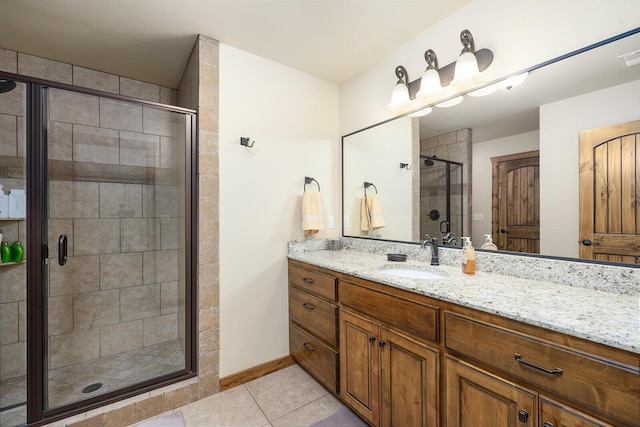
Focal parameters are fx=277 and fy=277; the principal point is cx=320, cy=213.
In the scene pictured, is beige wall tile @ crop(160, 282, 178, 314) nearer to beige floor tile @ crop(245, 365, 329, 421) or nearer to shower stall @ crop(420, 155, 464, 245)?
beige floor tile @ crop(245, 365, 329, 421)

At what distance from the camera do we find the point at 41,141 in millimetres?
1528

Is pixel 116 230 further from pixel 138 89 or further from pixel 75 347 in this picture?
pixel 138 89

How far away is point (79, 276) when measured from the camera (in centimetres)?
212

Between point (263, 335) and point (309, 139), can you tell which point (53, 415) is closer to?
point (263, 335)

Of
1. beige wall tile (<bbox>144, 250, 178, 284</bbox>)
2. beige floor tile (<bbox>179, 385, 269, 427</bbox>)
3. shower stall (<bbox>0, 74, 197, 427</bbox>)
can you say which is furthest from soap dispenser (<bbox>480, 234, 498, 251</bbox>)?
beige wall tile (<bbox>144, 250, 178, 284</bbox>)

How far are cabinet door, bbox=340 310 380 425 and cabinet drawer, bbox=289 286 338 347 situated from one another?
0.08 m

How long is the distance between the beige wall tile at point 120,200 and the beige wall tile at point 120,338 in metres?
0.89

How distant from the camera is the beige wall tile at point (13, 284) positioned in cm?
199

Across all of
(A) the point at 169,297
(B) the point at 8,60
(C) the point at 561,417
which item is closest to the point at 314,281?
(A) the point at 169,297

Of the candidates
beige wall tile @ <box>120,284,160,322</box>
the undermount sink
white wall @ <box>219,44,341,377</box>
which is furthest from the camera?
beige wall tile @ <box>120,284,160,322</box>

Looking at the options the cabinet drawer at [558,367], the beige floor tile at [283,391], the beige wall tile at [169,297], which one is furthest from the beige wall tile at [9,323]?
the cabinet drawer at [558,367]

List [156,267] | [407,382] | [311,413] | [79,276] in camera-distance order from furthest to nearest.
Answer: [156,267]
[79,276]
[311,413]
[407,382]

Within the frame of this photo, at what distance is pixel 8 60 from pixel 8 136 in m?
0.60

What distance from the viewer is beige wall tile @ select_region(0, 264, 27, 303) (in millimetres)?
1988
